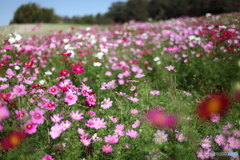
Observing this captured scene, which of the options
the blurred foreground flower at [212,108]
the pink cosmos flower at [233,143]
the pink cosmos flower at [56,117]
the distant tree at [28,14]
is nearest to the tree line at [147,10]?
the distant tree at [28,14]

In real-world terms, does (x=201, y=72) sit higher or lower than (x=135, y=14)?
lower

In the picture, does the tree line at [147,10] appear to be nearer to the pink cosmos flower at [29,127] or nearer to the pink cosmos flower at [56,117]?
the pink cosmos flower at [56,117]

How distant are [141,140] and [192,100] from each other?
4.25 ft

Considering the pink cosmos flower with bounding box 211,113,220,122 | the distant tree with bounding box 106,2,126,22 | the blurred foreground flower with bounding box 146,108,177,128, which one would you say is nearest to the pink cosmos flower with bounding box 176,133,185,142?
the blurred foreground flower with bounding box 146,108,177,128

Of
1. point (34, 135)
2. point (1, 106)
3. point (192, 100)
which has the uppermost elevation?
point (1, 106)

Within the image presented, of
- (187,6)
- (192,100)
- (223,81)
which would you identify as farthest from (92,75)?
(187,6)

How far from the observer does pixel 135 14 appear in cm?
2198

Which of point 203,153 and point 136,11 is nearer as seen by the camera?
point 203,153

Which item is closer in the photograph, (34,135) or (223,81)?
(34,135)

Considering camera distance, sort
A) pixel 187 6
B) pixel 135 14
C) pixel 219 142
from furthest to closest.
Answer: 1. pixel 135 14
2. pixel 187 6
3. pixel 219 142

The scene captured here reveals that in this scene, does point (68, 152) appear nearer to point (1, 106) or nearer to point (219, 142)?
point (1, 106)

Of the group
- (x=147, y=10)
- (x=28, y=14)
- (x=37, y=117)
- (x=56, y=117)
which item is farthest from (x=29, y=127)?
(x=147, y=10)

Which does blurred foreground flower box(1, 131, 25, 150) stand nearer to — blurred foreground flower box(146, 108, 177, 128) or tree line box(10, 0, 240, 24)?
blurred foreground flower box(146, 108, 177, 128)

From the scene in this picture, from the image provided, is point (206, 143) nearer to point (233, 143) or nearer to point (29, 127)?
point (233, 143)
